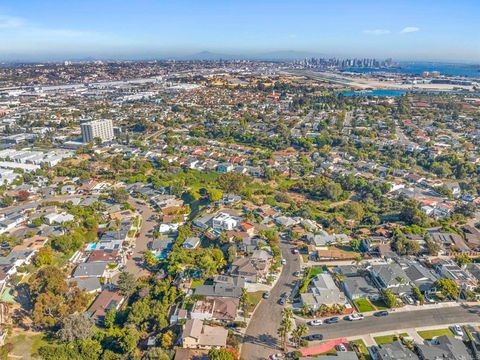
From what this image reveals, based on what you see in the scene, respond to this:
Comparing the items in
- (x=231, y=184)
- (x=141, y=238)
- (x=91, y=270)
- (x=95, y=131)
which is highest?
(x=95, y=131)

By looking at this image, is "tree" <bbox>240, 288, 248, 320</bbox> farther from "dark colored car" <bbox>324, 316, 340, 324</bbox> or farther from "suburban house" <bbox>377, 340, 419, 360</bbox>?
"suburban house" <bbox>377, 340, 419, 360</bbox>

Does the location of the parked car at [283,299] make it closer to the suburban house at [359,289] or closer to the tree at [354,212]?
the suburban house at [359,289]

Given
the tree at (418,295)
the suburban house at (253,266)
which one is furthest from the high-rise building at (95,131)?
the tree at (418,295)

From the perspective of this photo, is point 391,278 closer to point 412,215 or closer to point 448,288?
point 448,288

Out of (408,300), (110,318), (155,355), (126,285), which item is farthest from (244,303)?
(408,300)


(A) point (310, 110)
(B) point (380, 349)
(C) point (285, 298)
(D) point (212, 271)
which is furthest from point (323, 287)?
(A) point (310, 110)

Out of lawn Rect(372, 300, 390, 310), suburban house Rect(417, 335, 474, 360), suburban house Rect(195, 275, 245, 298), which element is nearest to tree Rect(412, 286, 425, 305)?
lawn Rect(372, 300, 390, 310)

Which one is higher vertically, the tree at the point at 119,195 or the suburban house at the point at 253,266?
the tree at the point at 119,195
